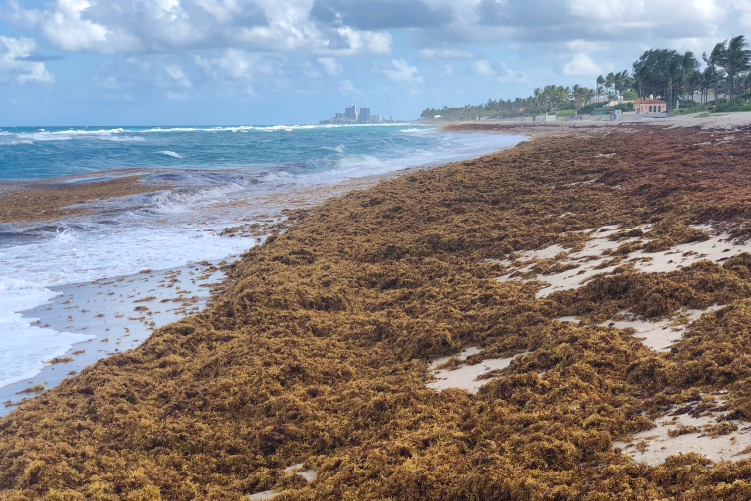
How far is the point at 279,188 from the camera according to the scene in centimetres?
2645

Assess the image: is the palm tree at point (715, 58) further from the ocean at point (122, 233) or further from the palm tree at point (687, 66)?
the ocean at point (122, 233)

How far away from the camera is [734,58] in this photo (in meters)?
64.8

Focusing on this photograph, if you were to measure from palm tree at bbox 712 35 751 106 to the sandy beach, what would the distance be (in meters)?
70.0

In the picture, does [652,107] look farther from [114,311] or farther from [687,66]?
[114,311]

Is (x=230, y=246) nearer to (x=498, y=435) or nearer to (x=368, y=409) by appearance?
(x=368, y=409)

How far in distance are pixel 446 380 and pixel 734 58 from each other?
77.5m

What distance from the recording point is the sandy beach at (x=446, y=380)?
3469 millimetres

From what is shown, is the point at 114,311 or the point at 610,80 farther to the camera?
the point at 610,80

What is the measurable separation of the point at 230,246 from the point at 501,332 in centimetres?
923

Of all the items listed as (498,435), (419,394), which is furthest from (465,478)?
(419,394)

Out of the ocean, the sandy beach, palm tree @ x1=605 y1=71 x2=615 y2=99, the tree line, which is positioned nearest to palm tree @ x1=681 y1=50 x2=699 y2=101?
the tree line

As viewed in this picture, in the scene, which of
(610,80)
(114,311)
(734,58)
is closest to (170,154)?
(114,311)

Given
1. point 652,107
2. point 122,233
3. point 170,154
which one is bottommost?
point 122,233

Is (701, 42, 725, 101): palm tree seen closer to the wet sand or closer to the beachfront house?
the beachfront house
